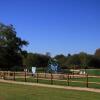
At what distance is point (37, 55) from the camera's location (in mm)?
163500

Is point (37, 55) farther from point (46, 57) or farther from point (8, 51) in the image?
point (8, 51)

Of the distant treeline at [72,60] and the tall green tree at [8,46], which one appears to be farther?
the distant treeline at [72,60]

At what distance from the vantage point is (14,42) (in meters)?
83.0

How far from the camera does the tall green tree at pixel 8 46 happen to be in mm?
81625

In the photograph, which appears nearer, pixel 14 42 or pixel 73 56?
pixel 14 42

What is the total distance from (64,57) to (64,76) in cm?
12085

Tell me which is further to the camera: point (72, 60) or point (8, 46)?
point (72, 60)

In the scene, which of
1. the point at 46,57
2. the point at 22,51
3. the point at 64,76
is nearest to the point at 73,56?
the point at 46,57

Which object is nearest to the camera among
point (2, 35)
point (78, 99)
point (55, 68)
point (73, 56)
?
point (78, 99)

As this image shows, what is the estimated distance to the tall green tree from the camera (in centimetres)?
8162

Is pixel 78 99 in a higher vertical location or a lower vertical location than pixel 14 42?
lower

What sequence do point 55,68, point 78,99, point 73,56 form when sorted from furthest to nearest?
point 73,56, point 55,68, point 78,99

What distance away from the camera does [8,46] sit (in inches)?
3253

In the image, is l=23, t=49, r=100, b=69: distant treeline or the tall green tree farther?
l=23, t=49, r=100, b=69: distant treeline
